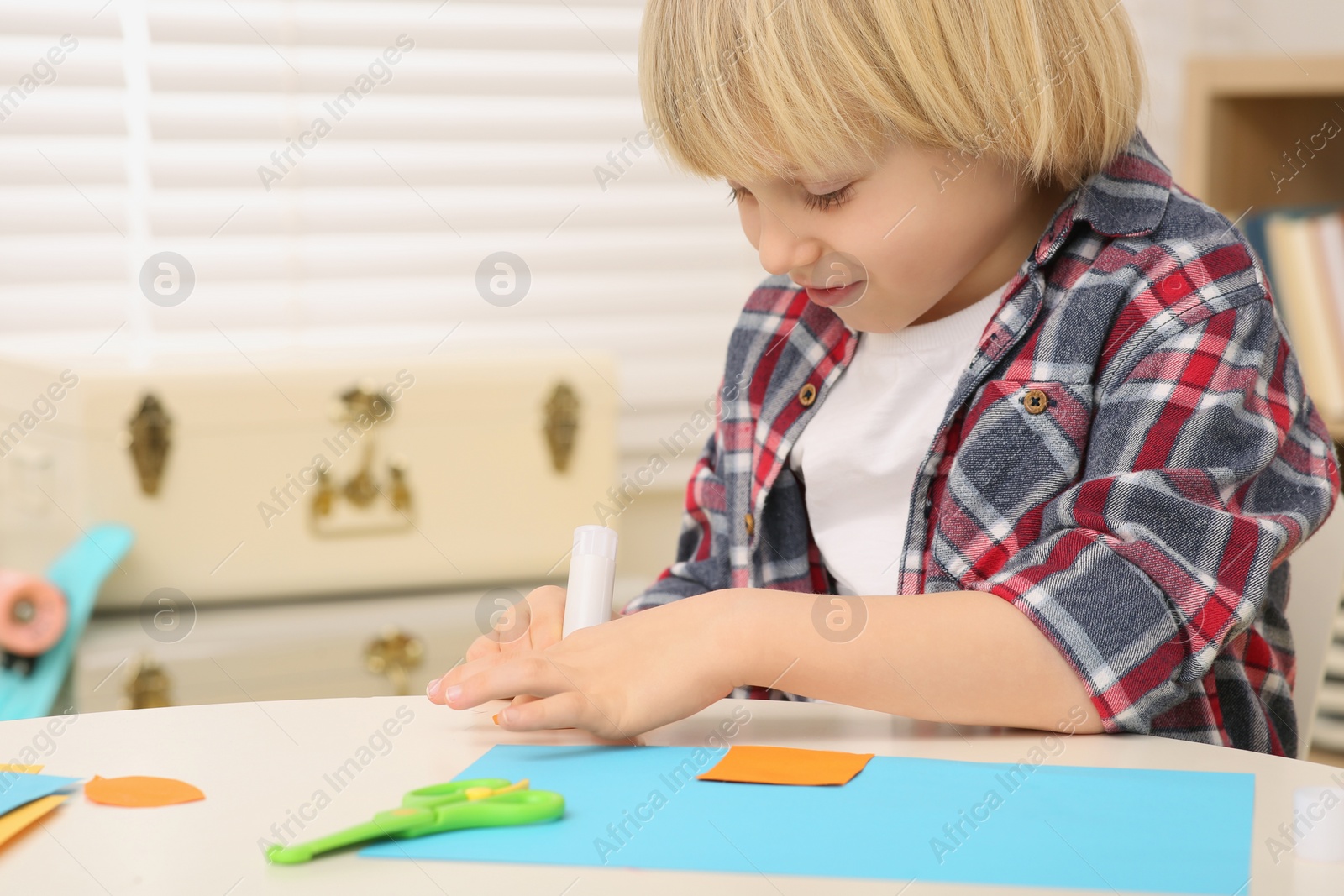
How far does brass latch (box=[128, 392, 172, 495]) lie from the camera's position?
1283 millimetres

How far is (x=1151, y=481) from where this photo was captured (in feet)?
2.02

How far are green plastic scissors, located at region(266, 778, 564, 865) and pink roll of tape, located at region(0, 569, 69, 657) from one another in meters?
0.85

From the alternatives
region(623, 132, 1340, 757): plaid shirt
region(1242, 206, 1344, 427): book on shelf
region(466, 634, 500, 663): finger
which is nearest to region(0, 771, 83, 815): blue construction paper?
region(466, 634, 500, 663): finger

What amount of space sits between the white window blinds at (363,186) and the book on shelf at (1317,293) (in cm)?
63

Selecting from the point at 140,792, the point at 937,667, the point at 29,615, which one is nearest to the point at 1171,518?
the point at 937,667

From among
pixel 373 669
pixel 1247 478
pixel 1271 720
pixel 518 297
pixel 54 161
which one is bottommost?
pixel 373 669

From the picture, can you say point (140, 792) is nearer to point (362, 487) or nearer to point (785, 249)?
point (785, 249)

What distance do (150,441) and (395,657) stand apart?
33 centimetres

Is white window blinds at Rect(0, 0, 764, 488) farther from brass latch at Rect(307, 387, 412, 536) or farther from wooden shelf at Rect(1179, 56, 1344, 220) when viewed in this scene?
wooden shelf at Rect(1179, 56, 1344, 220)

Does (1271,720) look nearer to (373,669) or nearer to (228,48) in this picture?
(373,669)

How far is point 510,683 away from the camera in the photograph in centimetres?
58

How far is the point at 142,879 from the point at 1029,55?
574 millimetres

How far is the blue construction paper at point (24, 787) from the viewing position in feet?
1.59

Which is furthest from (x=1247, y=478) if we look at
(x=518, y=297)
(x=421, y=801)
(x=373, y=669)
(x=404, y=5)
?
(x=404, y=5)
